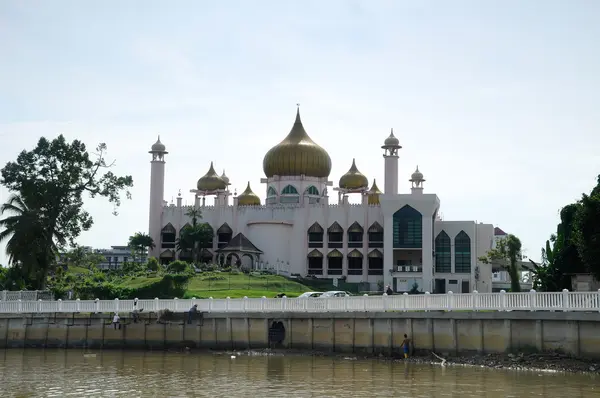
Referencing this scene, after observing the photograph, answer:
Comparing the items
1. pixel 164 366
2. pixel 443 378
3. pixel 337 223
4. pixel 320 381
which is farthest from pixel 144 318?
pixel 337 223

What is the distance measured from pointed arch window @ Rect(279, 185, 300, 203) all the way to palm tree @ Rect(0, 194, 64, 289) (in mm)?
36554

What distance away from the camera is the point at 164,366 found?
101ft

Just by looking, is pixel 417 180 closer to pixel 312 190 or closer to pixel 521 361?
pixel 312 190

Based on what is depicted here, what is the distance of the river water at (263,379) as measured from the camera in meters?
24.4

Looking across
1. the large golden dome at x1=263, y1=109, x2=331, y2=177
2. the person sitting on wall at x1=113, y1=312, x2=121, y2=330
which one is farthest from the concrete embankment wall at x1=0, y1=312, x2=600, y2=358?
the large golden dome at x1=263, y1=109, x2=331, y2=177

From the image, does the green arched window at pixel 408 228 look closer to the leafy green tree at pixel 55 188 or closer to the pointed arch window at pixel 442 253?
the pointed arch window at pixel 442 253

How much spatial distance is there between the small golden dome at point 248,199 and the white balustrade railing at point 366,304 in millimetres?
48565

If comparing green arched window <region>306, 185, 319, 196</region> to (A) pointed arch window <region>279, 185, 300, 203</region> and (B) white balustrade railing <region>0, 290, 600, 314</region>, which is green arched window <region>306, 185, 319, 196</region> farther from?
(B) white balustrade railing <region>0, 290, 600, 314</region>

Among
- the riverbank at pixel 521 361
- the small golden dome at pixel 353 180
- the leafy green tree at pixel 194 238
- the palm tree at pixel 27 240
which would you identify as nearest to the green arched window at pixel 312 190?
the small golden dome at pixel 353 180

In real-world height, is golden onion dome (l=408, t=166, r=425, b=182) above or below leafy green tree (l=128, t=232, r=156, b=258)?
above

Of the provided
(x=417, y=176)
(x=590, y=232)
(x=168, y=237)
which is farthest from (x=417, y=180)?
(x=590, y=232)

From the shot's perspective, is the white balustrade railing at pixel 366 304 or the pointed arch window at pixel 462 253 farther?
the pointed arch window at pixel 462 253

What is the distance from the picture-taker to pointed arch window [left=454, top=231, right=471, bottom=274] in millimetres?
72494

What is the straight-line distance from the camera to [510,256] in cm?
5244
